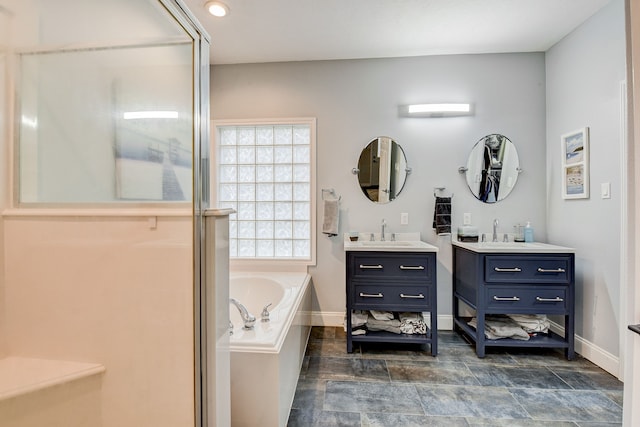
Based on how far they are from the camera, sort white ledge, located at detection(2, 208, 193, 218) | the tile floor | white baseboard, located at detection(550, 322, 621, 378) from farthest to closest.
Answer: white baseboard, located at detection(550, 322, 621, 378)
the tile floor
white ledge, located at detection(2, 208, 193, 218)

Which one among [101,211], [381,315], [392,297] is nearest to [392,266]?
[392,297]

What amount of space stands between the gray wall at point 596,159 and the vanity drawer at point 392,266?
120 cm

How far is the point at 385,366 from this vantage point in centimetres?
210

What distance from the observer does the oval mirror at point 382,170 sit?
9.11ft

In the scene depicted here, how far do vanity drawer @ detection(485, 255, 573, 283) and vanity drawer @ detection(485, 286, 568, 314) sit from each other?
63 mm

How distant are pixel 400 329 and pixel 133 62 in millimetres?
2512

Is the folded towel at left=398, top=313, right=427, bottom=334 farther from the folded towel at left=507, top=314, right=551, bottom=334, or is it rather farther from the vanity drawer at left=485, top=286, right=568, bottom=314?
the folded towel at left=507, top=314, right=551, bottom=334

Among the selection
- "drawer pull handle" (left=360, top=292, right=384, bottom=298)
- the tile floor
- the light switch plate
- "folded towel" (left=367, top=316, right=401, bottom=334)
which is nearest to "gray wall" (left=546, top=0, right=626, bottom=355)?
the tile floor

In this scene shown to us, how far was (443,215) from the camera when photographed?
265cm

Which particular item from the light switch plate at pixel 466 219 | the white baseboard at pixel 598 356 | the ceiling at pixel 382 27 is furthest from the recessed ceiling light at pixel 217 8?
the white baseboard at pixel 598 356

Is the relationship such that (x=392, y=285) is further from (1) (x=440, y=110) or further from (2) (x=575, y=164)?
(2) (x=575, y=164)

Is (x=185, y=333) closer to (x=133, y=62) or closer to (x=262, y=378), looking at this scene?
(x=262, y=378)

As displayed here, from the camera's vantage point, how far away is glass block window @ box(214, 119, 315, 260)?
295 cm

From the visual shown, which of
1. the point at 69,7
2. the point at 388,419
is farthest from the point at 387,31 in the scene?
the point at 388,419
